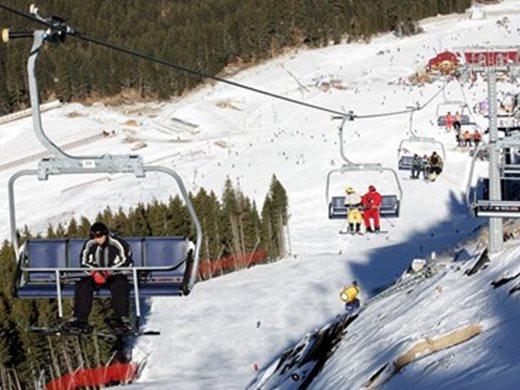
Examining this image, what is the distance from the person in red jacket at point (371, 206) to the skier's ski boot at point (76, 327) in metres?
10.6

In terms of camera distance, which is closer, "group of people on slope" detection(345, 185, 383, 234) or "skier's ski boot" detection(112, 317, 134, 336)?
"skier's ski boot" detection(112, 317, 134, 336)

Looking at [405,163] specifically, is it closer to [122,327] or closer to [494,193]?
[494,193]

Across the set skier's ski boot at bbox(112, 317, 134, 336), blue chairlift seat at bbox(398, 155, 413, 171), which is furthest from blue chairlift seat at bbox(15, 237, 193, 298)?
blue chairlift seat at bbox(398, 155, 413, 171)

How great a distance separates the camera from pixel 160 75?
87188 mm

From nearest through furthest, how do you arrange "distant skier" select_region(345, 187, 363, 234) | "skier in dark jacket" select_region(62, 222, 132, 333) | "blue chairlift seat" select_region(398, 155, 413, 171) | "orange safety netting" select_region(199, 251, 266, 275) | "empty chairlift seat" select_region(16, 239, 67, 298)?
1. "skier in dark jacket" select_region(62, 222, 132, 333)
2. "empty chairlift seat" select_region(16, 239, 67, 298)
3. "distant skier" select_region(345, 187, 363, 234)
4. "blue chairlift seat" select_region(398, 155, 413, 171)
5. "orange safety netting" select_region(199, 251, 266, 275)

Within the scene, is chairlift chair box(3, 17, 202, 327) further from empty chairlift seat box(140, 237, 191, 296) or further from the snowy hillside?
the snowy hillside

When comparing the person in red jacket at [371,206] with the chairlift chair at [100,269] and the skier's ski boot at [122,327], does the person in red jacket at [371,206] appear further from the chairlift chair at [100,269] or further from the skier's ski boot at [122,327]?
the skier's ski boot at [122,327]

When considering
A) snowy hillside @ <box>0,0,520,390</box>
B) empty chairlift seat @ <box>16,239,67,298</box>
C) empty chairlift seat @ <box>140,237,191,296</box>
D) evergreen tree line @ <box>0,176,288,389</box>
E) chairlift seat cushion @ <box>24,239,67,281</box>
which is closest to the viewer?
empty chairlift seat @ <box>140,237,191,296</box>

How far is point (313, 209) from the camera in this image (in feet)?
159

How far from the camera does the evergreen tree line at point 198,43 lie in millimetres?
87062

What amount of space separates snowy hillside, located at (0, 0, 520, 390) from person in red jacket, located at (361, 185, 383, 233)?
1.89 metres

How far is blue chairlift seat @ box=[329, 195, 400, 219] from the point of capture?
20375 millimetres

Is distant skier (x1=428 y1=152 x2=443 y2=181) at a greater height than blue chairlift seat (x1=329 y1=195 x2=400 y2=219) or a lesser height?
greater

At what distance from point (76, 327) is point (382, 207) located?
1155 centimetres
